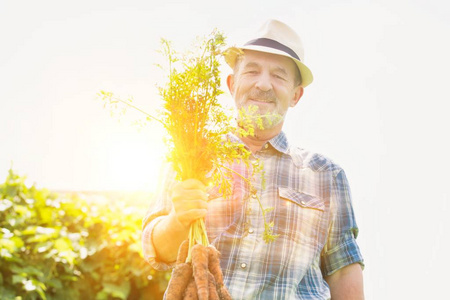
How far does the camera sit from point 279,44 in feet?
8.66

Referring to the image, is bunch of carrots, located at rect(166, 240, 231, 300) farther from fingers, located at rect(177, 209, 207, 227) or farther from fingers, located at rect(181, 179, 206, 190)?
fingers, located at rect(181, 179, 206, 190)

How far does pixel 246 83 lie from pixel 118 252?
2530 mm

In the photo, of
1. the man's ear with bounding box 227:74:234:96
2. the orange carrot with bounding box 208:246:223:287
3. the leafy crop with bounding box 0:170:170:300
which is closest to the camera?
the orange carrot with bounding box 208:246:223:287

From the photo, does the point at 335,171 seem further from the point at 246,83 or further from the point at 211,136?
the point at 211,136

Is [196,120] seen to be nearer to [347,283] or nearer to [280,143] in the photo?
[280,143]

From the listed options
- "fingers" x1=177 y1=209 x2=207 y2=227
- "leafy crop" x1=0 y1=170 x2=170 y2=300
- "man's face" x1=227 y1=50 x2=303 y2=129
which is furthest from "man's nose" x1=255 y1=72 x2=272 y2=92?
"leafy crop" x1=0 y1=170 x2=170 y2=300

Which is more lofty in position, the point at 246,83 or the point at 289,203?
the point at 246,83

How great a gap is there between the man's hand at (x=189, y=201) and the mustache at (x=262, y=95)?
72 cm

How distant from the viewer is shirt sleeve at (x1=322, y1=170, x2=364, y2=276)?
249 cm

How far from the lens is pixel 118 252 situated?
4328 mm

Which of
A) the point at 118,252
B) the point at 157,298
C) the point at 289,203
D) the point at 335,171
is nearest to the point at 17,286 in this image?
the point at 118,252

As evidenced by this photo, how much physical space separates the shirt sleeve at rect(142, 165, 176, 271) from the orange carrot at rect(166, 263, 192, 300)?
0.43m

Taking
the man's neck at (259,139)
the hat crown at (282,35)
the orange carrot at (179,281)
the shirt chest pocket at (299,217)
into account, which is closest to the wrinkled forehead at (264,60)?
the hat crown at (282,35)

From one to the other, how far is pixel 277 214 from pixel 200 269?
2.26 feet
